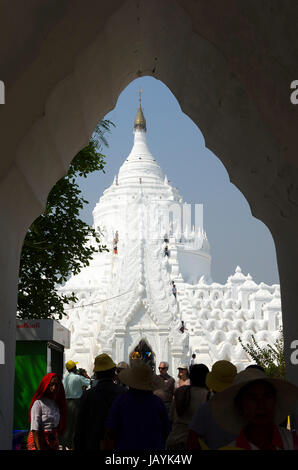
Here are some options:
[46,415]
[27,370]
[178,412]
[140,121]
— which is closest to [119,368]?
[27,370]

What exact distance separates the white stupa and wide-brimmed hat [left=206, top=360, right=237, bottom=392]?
24.0m

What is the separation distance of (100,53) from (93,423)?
11.3 feet

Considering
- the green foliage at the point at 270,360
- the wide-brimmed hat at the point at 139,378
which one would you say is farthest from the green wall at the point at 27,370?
the wide-brimmed hat at the point at 139,378

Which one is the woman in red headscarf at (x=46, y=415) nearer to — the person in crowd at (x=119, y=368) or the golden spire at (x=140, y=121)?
the person in crowd at (x=119, y=368)

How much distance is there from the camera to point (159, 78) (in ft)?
25.8

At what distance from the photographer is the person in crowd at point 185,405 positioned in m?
4.84

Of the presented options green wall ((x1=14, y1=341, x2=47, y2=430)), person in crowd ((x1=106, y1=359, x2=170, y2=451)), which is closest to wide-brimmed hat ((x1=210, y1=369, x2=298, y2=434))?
person in crowd ((x1=106, y1=359, x2=170, y2=451))

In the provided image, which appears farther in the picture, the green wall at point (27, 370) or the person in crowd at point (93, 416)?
the green wall at point (27, 370)

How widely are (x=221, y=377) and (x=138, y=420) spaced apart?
0.62m

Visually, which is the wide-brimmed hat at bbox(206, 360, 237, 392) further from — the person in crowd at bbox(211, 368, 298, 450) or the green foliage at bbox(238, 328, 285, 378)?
the green foliage at bbox(238, 328, 285, 378)

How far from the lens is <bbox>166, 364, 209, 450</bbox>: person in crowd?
15.9ft

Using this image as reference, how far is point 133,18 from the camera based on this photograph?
6.34 meters

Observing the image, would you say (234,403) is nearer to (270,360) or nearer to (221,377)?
(221,377)

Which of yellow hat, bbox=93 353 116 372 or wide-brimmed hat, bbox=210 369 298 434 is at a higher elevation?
yellow hat, bbox=93 353 116 372
